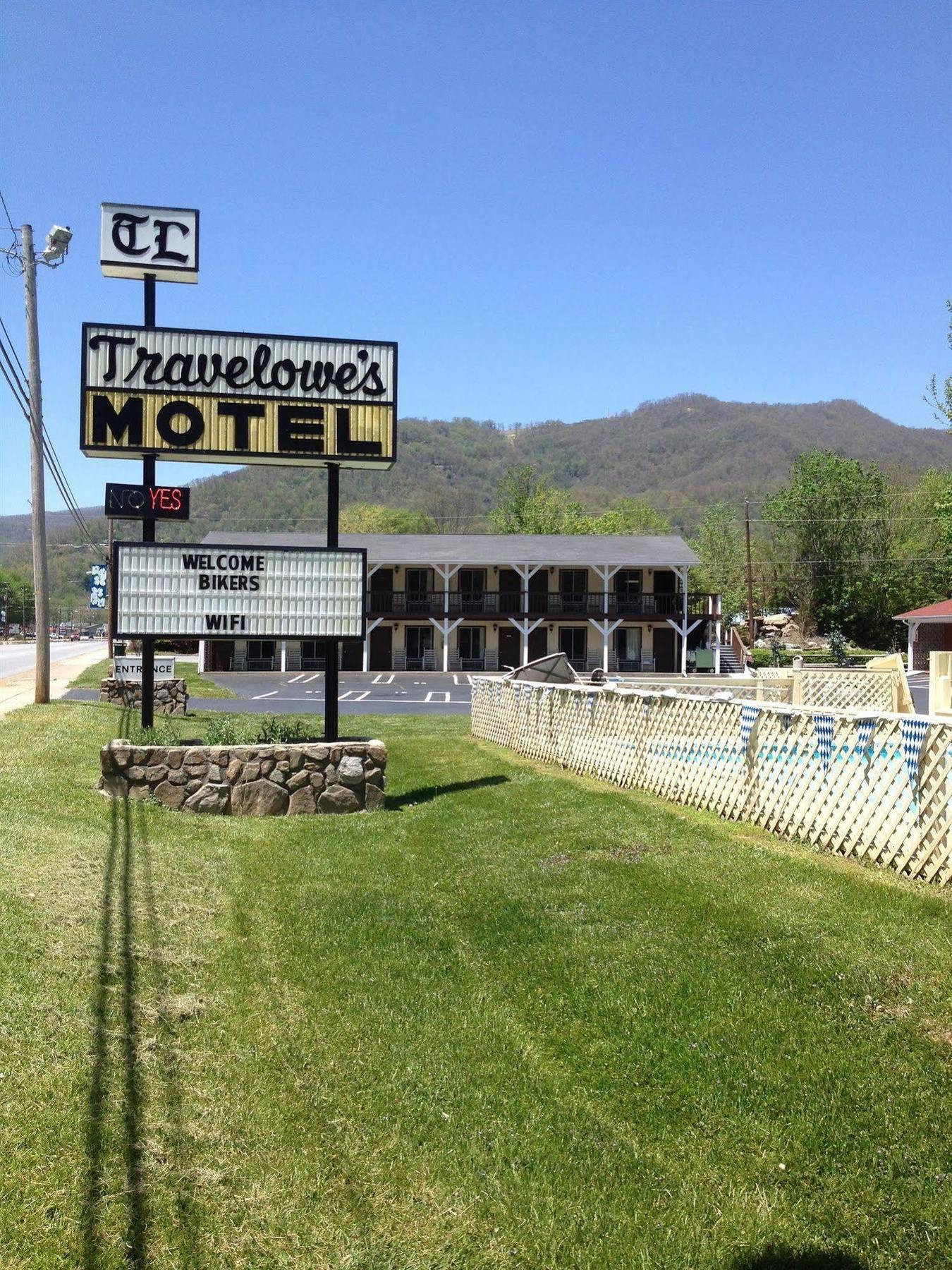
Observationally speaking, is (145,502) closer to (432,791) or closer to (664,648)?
(432,791)

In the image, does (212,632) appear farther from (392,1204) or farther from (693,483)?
(693,483)

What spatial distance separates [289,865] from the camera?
31.7 ft

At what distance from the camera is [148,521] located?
13.0 metres

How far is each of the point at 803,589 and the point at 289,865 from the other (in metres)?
67.2

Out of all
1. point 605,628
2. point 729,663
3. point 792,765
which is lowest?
point 729,663

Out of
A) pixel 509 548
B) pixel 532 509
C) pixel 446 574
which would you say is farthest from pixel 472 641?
pixel 532 509

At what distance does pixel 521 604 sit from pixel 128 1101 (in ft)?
153

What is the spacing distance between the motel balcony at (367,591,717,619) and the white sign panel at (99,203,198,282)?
35062mm

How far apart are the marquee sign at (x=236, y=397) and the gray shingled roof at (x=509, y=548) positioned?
33.2 m

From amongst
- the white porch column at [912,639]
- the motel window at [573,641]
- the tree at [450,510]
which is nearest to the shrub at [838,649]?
the white porch column at [912,639]

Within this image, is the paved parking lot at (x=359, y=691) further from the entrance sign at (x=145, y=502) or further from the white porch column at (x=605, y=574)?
the entrance sign at (x=145, y=502)

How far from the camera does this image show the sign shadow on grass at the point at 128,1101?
3.73 metres

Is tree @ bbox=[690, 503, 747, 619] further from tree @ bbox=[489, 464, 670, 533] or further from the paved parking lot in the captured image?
the paved parking lot

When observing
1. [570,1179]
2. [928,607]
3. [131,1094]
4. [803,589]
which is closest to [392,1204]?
[570,1179]
